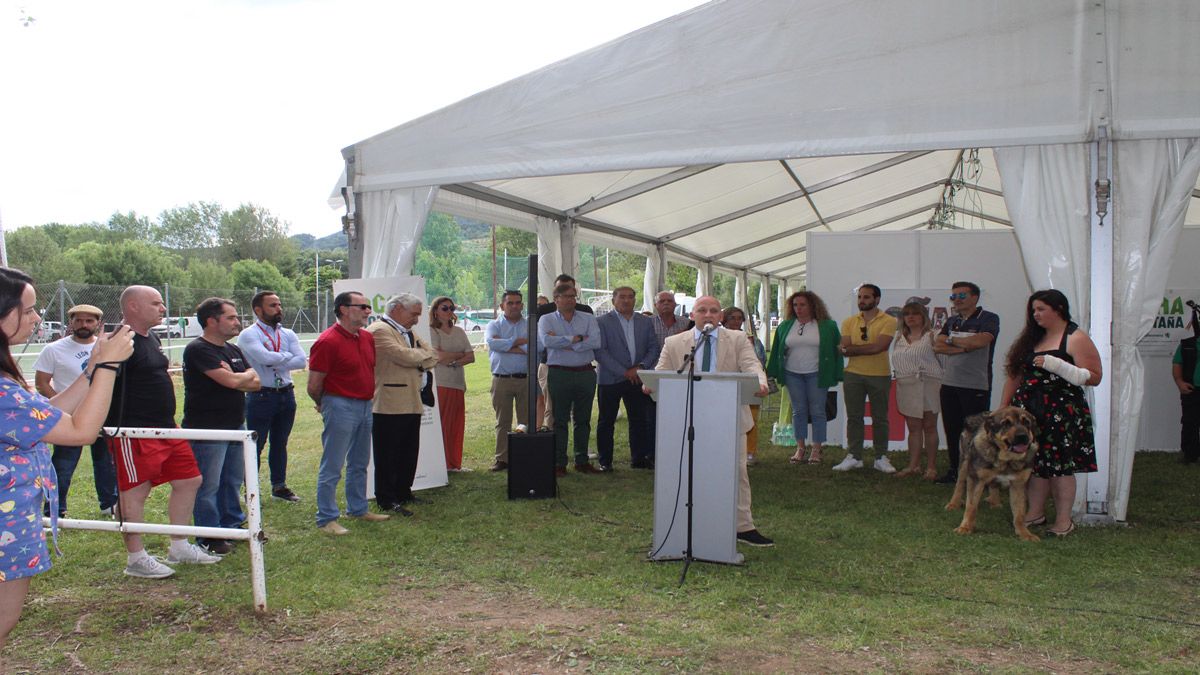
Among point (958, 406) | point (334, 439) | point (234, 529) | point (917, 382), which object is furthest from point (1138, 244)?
point (234, 529)

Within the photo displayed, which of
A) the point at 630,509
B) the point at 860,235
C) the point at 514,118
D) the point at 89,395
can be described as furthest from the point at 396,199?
the point at 860,235

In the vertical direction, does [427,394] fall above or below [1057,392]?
below

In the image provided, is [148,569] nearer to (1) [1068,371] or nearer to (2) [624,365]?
(2) [624,365]

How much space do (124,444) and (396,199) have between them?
3.21m

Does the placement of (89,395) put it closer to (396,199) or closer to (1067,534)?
(396,199)

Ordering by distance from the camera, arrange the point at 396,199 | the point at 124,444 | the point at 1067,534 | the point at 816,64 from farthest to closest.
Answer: the point at 396,199, the point at 816,64, the point at 1067,534, the point at 124,444

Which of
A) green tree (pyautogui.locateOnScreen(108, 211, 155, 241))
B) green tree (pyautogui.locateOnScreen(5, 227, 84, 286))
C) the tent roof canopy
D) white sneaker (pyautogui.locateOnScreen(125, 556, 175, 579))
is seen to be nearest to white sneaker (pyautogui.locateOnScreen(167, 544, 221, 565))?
white sneaker (pyautogui.locateOnScreen(125, 556, 175, 579))

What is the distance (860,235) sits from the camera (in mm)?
9562

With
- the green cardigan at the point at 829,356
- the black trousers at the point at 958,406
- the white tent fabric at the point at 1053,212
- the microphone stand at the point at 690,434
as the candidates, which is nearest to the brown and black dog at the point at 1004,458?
the white tent fabric at the point at 1053,212

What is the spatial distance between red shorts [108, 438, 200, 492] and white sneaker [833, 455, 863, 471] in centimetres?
575

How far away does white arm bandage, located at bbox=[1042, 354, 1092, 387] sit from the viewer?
5266mm

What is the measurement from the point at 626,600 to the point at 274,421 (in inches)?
143

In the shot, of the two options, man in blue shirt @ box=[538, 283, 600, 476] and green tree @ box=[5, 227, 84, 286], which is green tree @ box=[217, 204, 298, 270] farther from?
man in blue shirt @ box=[538, 283, 600, 476]

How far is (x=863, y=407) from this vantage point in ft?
27.5
